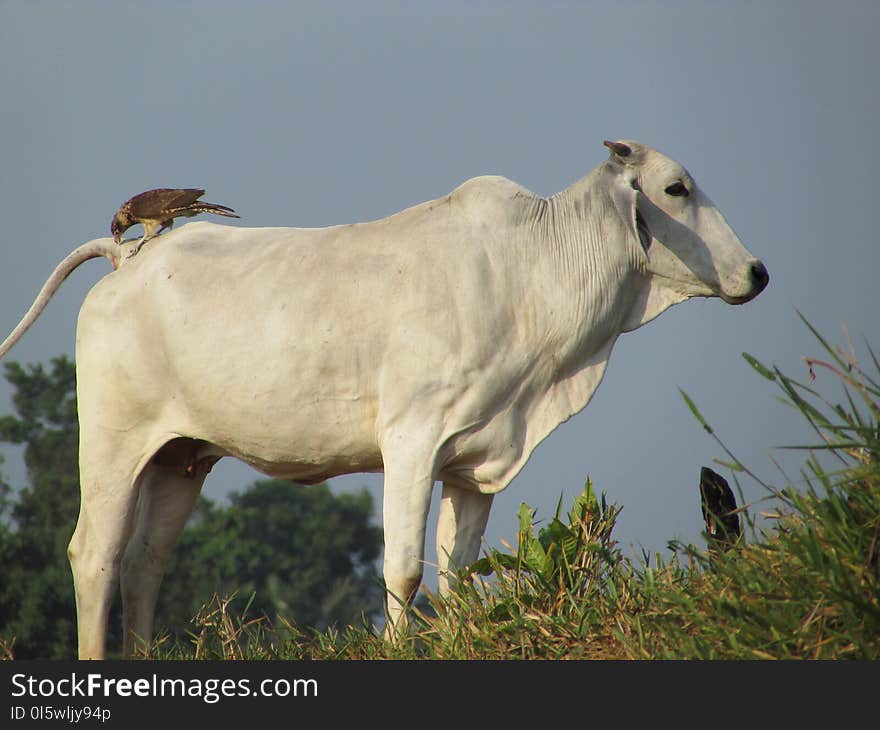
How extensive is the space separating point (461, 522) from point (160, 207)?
8.12 feet

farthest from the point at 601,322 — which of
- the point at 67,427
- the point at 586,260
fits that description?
the point at 67,427

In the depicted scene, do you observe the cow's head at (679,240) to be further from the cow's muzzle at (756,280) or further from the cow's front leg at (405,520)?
the cow's front leg at (405,520)

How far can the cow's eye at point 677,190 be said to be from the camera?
711 cm

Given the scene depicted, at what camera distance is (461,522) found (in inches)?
278

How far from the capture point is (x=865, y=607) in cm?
435

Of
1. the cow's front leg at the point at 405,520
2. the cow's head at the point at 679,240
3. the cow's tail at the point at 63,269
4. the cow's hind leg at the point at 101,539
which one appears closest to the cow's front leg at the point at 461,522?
the cow's front leg at the point at 405,520

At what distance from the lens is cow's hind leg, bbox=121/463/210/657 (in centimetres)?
752

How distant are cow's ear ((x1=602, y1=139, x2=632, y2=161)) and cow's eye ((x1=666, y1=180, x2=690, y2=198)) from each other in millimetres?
289

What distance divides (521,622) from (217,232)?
3187mm

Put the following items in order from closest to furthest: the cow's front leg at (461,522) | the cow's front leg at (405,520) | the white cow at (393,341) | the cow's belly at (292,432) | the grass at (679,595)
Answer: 1. the grass at (679,595)
2. the cow's front leg at (405,520)
3. the white cow at (393,341)
4. the cow's belly at (292,432)
5. the cow's front leg at (461,522)

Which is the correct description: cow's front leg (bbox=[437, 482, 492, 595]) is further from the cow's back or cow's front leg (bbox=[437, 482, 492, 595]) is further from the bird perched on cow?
the bird perched on cow

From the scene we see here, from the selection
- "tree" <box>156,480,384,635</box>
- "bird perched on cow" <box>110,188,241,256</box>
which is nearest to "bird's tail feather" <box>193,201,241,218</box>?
"bird perched on cow" <box>110,188,241,256</box>

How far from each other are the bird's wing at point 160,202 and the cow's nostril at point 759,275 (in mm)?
3065

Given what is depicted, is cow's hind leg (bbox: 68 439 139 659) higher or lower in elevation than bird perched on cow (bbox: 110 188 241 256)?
lower
